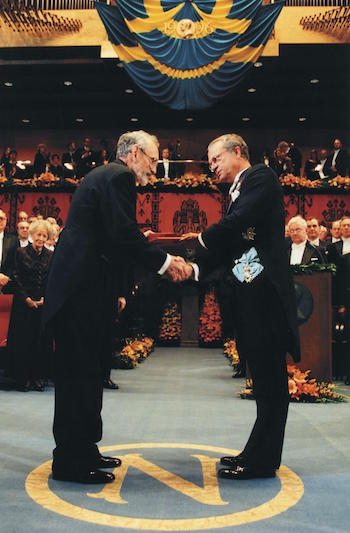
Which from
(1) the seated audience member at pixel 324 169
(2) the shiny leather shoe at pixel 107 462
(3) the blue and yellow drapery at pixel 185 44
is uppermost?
(3) the blue and yellow drapery at pixel 185 44

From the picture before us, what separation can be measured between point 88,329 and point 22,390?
3.35 metres

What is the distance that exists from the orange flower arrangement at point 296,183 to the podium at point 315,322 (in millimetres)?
6151

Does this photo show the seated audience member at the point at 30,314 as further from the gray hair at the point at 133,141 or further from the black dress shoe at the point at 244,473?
the black dress shoe at the point at 244,473

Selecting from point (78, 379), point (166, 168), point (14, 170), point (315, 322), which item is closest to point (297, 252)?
point (315, 322)

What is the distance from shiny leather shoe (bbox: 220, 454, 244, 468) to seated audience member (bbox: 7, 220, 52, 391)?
331 centimetres

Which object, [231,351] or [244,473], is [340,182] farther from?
[244,473]

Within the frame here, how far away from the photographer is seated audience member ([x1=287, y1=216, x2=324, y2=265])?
6.23 metres

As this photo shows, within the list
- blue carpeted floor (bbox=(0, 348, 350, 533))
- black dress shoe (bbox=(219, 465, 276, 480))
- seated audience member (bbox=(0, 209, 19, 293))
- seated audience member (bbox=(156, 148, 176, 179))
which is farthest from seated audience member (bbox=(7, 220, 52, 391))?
seated audience member (bbox=(156, 148, 176, 179))

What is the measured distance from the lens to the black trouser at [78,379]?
2680mm

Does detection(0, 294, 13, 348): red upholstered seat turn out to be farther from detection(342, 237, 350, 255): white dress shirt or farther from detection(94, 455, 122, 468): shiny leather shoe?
detection(342, 237, 350, 255): white dress shirt

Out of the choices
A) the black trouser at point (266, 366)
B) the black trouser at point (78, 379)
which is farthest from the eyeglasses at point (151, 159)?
the black trouser at point (266, 366)

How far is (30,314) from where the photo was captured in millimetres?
6047

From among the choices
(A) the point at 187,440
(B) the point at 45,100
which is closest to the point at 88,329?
(A) the point at 187,440

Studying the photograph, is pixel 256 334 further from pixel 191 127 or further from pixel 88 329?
pixel 191 127
